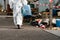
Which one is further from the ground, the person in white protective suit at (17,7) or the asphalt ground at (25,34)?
the person in white protective suit at (17,7)

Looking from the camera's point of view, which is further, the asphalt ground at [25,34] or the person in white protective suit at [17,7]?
the person in white protective suit at [17,7]

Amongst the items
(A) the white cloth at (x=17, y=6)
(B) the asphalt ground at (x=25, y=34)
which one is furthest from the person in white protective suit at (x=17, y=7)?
(B) the asphalt ground at (x=25, y=34)

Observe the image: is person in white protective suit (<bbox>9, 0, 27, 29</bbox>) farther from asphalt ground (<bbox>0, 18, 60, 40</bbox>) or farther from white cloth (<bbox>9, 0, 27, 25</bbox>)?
asphalt ground (<bbox>0, 18, 60, 40</bbox>)

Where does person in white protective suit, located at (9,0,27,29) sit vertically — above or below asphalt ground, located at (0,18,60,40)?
above

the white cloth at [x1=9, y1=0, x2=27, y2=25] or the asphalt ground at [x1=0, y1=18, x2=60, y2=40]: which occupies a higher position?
the white cloth at [x1=9, y1=0, x2=27, y2=25]

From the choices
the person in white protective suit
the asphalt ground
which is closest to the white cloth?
the person in white protective suit

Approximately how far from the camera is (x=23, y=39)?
1236cm

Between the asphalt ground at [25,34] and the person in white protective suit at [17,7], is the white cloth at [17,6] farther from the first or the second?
the asphalt ground at [25,34]

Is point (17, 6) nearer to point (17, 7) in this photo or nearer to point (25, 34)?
point (17, 7)

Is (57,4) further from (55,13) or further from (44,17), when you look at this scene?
(44,17)

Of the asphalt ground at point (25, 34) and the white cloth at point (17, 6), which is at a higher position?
the white cloth at point (17, 6)

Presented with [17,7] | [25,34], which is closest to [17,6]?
[17,7]

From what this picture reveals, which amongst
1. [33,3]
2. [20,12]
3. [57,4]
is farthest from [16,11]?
[33,3]

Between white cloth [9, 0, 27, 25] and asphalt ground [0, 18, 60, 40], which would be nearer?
asphalt ground [0, 18, 60, 40]
